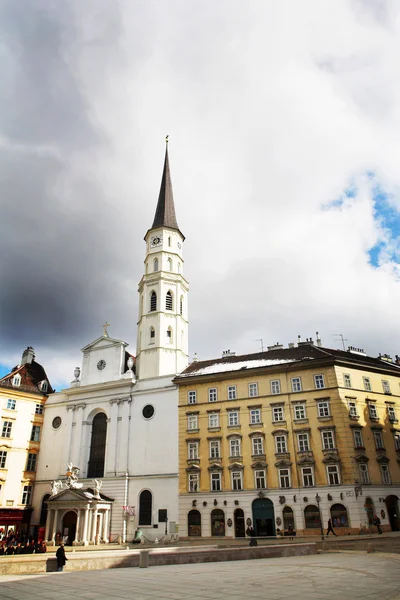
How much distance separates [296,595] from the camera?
39.3 ft

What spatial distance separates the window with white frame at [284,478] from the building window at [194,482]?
7.95 meters

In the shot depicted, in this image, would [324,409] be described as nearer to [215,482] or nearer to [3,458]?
[215,482]

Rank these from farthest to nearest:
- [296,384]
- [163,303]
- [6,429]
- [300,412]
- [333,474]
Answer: [163,303], [6,429], [296,384], [300,412], [333,474]

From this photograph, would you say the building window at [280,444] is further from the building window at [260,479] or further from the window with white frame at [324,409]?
the window with white frame at [324,409]

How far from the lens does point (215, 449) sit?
4322cm

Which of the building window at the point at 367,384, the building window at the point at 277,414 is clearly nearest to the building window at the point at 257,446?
the building window at the point at 277,414

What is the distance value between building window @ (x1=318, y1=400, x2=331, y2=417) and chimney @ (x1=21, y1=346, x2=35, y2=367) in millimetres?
39332

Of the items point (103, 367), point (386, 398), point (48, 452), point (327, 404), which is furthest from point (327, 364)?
point (48, 452)

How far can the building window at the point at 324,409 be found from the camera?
40125mm

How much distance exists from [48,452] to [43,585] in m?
40.9

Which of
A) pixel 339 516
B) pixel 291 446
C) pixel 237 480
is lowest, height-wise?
pixel 339 516

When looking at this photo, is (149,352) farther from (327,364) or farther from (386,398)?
(386,398)

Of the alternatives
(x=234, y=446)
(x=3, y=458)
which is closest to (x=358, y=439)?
(x=234, y=446)

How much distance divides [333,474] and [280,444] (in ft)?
16.6
